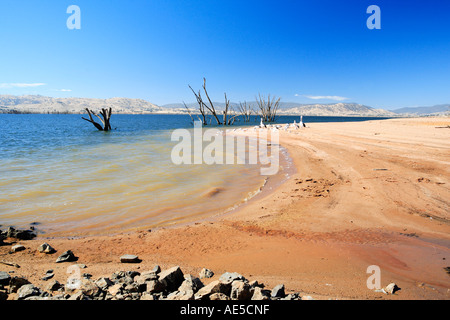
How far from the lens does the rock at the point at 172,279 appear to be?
2342 millimetres

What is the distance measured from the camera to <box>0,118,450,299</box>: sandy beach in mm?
2740

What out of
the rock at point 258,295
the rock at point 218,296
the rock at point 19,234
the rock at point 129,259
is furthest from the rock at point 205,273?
the rock at point 19,234

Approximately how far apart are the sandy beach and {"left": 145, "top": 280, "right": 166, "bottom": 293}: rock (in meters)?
0.68

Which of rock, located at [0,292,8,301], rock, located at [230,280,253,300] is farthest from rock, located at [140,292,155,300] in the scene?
rock, located at [0,292,8,301]

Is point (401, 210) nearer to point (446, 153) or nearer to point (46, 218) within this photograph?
point (446, 153)

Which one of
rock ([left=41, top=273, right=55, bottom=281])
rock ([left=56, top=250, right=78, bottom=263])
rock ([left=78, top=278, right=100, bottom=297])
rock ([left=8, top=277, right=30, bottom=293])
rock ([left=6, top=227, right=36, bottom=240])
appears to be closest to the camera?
rock ([left=78, top=278, right=100, bottom=297])

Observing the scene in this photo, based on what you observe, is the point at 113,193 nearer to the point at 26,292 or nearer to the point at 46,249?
the point at 46,249

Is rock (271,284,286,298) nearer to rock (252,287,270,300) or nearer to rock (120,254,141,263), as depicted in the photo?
rock (252,287,270,300)

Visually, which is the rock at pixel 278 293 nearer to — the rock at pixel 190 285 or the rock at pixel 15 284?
the rock at pixel 190 285

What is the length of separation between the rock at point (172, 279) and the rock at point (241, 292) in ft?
2.10

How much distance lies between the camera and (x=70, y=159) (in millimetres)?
11672

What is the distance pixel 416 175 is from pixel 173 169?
8.31 meters
